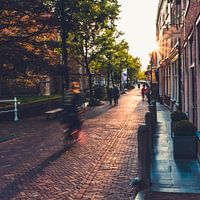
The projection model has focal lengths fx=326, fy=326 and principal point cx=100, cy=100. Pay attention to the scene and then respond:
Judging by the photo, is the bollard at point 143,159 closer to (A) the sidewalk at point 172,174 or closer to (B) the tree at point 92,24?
(A) the sidewalk at point 172,174

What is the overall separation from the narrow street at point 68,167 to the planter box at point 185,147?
3.42ft

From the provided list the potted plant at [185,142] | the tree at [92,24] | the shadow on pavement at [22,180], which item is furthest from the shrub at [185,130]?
the tree at [92,24]

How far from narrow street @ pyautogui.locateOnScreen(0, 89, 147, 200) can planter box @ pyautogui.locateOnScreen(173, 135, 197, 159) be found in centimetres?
104

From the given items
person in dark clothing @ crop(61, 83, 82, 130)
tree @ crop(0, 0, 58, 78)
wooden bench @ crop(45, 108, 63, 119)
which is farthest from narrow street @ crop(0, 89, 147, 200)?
tree @ crop(0, 0, 58, 78)

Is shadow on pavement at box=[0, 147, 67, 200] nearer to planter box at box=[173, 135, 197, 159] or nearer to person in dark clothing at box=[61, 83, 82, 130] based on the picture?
person in dark clothing at box=[61, 83, 82, 130]

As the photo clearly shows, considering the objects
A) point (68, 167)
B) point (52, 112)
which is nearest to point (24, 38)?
point (52, 112)

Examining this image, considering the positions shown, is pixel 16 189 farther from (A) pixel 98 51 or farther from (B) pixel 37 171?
(A) pixel 98 51

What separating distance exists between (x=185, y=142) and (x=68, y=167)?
2784mm

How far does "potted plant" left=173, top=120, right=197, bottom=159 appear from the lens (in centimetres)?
765

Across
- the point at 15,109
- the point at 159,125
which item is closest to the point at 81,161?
the point at 159,125

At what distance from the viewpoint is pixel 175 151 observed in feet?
25.4

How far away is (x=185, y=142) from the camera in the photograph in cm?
765

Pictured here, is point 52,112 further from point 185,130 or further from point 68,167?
point 185,130

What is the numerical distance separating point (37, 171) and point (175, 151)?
323 centimetres
